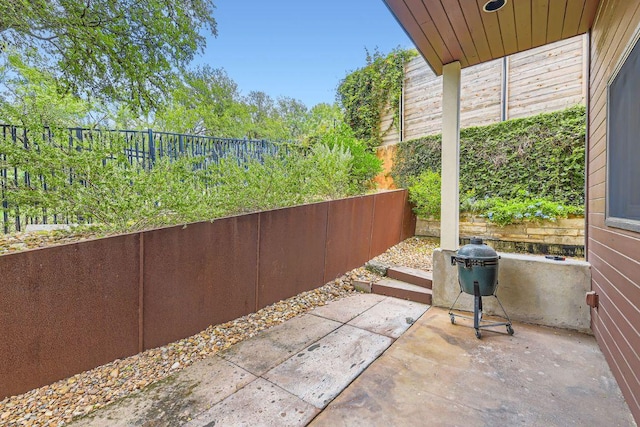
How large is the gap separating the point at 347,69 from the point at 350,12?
2591mm

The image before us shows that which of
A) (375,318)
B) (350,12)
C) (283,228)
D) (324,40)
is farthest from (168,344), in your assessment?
(324,40)

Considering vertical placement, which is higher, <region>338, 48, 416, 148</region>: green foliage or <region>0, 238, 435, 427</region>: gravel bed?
<region>338, 48, 416, 148</region>: green foliage

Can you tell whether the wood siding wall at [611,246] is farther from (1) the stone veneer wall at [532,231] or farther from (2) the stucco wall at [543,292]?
(1) the stone veneer wall at [532,231]

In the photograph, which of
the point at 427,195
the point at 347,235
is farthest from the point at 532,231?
the point at 347,235

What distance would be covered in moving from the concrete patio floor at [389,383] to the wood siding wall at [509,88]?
14.0 feet

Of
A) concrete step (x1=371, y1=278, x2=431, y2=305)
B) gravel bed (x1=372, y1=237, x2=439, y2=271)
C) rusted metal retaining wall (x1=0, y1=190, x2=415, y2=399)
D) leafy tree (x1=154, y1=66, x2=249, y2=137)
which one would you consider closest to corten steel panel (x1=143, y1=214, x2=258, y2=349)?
rusted metal retaining wall (x1=0, y1=190, x2=415, y2=399)

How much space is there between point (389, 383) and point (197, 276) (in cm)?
174

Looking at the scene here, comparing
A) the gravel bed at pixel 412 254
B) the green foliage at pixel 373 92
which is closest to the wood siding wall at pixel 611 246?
the gravel bed at pixel 412 254

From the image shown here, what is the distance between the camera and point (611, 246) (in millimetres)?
1977

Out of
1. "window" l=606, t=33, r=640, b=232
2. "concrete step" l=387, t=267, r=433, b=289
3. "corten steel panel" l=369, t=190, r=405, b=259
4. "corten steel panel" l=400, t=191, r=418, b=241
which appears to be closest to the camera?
"window" l=606, t=33, r=640, b=232

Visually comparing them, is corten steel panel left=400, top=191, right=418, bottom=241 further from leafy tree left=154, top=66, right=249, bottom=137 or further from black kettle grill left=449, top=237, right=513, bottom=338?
leafy tree left=154, top=66, right=249, bottom=137

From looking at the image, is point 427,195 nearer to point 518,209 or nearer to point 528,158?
point 518,209

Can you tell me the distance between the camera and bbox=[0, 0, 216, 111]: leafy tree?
3.34 m

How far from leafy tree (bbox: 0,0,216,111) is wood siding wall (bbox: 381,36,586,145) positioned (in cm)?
455
